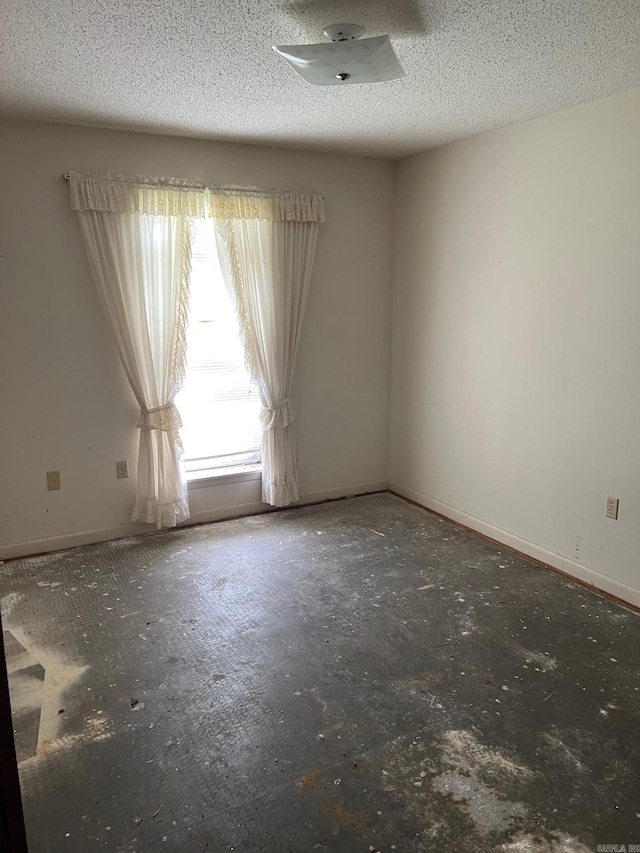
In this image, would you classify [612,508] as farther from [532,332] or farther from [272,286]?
[272,286]

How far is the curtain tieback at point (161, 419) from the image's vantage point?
3543 mm

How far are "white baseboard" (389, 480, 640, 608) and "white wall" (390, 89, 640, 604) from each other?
0.01 m

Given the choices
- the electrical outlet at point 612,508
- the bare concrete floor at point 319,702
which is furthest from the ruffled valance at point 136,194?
the electrical outlet at point 612,508

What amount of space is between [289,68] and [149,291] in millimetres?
1502

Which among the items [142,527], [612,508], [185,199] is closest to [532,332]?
[612,508]

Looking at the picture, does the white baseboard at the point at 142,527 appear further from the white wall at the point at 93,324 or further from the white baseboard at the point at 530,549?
the white baseboard at the point at 530,549

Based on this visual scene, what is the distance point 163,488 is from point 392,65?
251 centimetres

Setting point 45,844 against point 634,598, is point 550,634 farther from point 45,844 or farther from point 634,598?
point 45,844

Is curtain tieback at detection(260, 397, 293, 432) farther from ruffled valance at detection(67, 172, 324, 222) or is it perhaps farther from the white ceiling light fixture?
the white ceiling light fixture

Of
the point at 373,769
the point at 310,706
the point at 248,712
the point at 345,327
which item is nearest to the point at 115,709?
the point at 248,712

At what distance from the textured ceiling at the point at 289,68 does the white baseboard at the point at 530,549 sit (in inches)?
88.6

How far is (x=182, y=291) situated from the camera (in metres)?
3.55

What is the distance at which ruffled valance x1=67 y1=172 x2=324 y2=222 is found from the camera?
3236 mm

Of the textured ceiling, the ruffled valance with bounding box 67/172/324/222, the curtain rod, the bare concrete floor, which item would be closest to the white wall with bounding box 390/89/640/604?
the textured ceiling
